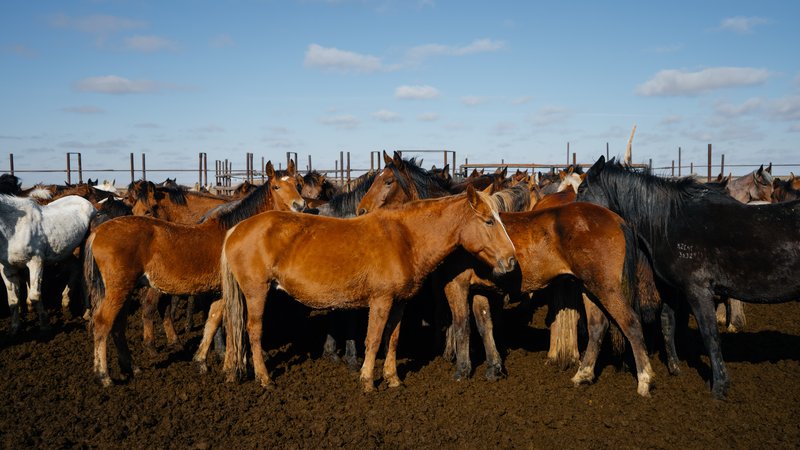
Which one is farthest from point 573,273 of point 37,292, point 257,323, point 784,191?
point 37,292

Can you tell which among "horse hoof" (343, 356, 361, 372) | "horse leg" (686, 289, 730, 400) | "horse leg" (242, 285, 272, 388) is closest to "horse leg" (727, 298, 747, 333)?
"horse leg" (686, 289, 730, 400)

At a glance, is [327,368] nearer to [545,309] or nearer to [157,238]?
[157,238]

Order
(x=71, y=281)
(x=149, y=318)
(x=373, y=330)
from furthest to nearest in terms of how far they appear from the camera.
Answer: (x=71, y=281) < (x=149, y=318) < (x=373, y=330)

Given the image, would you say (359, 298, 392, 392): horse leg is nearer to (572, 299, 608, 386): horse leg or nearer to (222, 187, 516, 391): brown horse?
(222, 187, 516, 391): brown horse

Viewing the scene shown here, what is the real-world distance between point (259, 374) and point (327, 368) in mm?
918

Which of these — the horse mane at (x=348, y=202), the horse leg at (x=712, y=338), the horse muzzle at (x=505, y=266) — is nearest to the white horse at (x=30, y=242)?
the horse mane at (x=348, y=202)

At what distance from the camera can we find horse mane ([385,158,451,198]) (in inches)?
297

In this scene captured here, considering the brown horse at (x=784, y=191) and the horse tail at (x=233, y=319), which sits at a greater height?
the brown horse at (x=784, y=191)

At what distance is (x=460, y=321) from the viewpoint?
19.6 ft

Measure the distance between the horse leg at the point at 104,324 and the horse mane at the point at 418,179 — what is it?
3.58 meters

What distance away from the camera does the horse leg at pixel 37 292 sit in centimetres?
764

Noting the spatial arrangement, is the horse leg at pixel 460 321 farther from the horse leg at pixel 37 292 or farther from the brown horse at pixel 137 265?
the horse leg at pixel 37 292

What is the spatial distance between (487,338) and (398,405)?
1.39 meters

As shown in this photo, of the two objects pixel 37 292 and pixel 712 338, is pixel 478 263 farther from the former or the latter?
pixel 37 292
